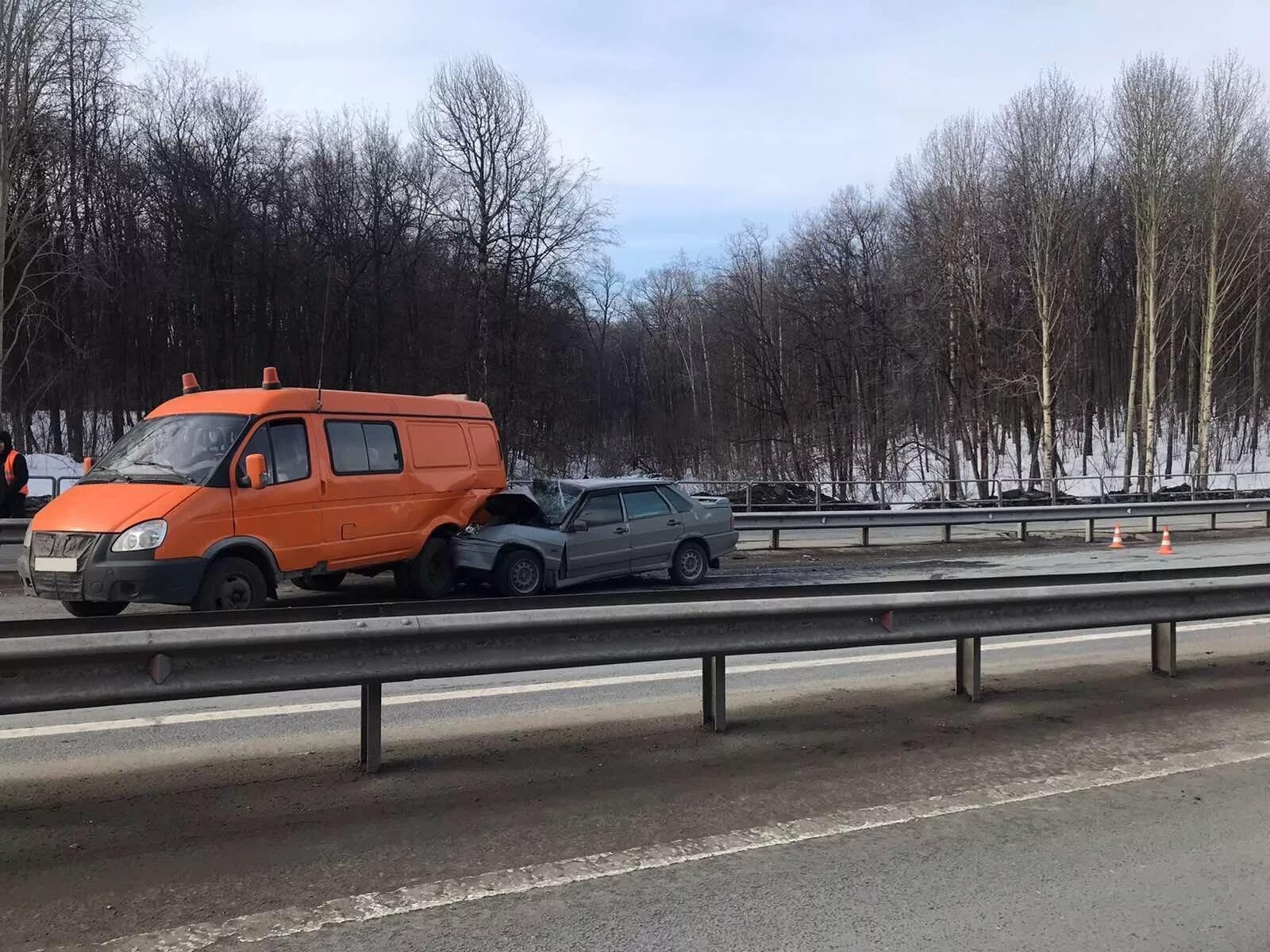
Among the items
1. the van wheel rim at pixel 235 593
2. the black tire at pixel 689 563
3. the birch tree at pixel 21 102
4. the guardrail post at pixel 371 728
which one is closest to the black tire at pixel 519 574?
the black tire at pixel 689 563

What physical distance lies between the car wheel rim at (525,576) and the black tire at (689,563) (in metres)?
2.34

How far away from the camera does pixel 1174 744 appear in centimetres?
579

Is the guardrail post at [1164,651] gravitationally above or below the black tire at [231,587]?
below

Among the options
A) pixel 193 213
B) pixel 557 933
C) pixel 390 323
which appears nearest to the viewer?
pixel 557 933

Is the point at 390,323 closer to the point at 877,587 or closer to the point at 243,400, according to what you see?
the point at 243,400

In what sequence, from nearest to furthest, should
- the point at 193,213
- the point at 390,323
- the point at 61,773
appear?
1. the point at 61,773
2. the point at 193,213
3. the point at 390,323

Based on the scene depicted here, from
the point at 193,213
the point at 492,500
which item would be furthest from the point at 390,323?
the point at 492,500

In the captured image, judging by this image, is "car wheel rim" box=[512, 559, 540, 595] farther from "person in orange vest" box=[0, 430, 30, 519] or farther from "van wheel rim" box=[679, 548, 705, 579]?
"person in orange vest" box=[0, 430, 30, 519]

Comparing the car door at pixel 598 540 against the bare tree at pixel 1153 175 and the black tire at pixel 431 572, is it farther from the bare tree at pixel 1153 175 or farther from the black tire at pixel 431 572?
the bare tree at pixel 1153 175

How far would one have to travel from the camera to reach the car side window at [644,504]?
12.7m

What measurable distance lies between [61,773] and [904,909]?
439cm

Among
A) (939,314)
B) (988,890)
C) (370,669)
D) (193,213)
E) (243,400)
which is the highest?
(193,213)

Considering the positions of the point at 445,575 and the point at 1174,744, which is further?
the point at 445,575

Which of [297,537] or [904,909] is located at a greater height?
[297,537]
